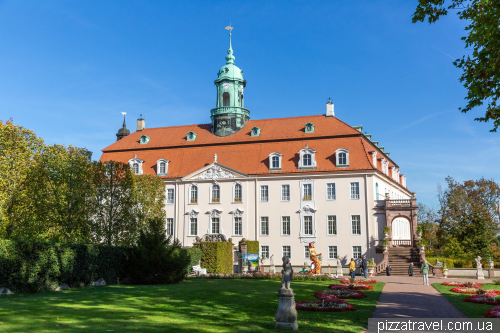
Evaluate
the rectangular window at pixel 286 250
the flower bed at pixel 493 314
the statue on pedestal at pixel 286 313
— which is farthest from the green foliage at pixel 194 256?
the flower bed at pixel 493 314

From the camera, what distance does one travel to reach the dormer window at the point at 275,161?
44344mm

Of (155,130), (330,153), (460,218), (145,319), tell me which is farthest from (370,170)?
(145,319)

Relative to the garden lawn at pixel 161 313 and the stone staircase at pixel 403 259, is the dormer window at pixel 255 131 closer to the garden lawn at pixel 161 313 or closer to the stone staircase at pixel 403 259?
the stone staircase at pixel 403 259

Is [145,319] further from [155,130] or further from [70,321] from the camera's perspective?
[155,130]

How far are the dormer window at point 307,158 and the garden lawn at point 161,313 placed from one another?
2312cm

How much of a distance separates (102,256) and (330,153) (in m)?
24.6

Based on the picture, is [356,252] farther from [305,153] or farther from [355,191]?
[305,153]

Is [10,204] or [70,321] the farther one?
[10,204]

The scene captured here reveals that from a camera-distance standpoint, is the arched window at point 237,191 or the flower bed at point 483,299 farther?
the arched window at point 237,191

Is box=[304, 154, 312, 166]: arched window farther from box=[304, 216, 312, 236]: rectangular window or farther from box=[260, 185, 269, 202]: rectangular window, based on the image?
box=[304, 216, 312, 236]: rectangular window

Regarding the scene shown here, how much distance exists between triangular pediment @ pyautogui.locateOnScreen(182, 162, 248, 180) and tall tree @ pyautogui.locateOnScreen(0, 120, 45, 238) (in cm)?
1790

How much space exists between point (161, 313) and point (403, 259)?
28.6m

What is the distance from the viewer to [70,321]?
12961mm

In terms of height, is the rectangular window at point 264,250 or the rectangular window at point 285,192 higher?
the rectangular window at point 285,192
